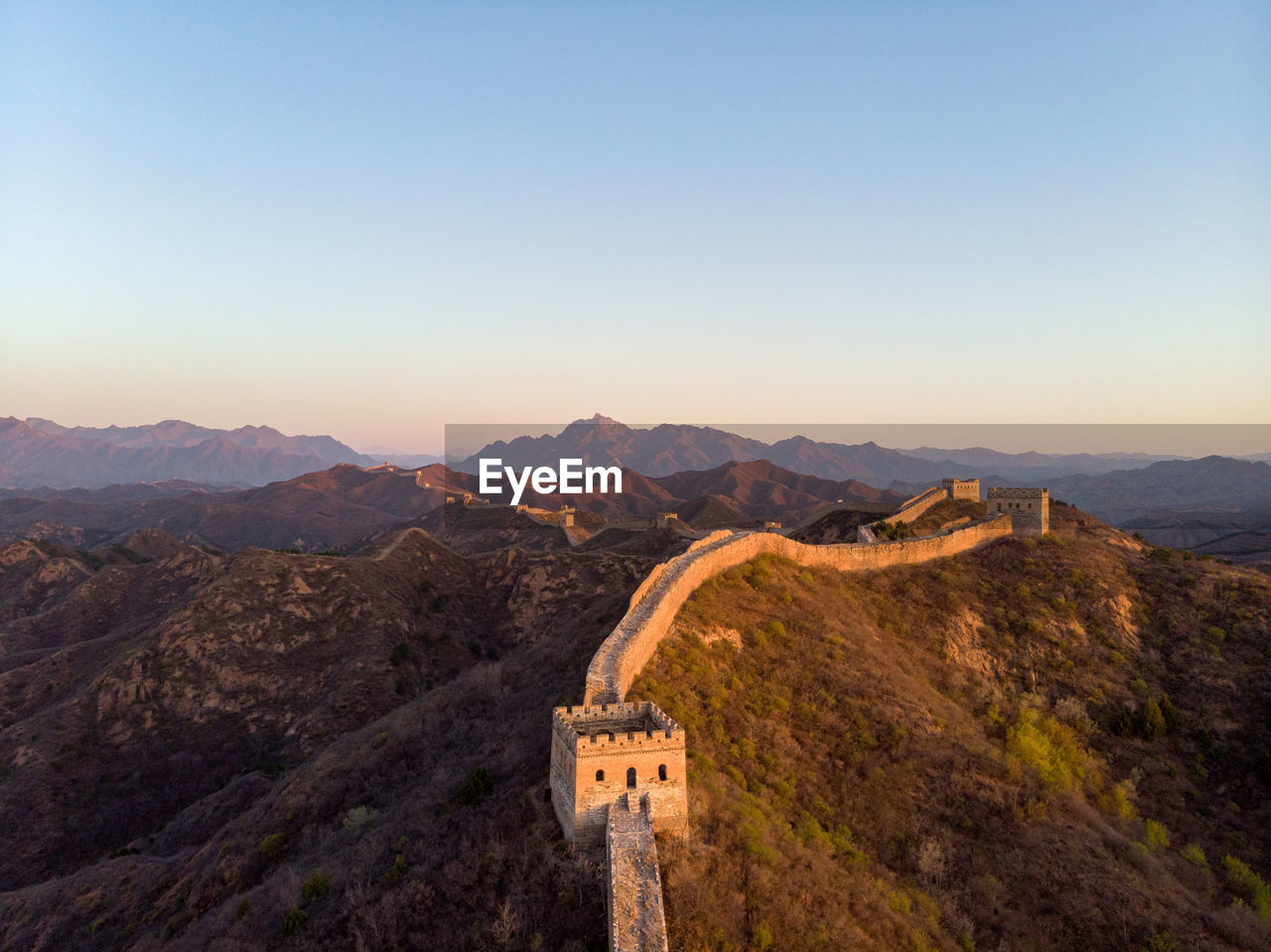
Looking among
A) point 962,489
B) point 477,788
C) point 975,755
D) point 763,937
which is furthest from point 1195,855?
point 962,489

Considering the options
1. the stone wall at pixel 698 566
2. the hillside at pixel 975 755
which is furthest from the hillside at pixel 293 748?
the hillside at pixel 975 755

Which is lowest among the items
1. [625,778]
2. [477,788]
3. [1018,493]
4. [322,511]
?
[322,511]

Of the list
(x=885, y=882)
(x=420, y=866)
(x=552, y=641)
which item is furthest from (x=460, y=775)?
(x=552, y=641)

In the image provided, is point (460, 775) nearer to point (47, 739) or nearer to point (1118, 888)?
point (1118, 888)

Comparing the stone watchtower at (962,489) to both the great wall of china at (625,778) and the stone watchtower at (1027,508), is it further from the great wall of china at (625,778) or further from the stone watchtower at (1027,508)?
the great wall of china at (625,778)

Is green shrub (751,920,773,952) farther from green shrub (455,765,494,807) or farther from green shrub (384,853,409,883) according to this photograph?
green shrub (384,853,409,883)

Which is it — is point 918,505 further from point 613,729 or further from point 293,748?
point 293,748
